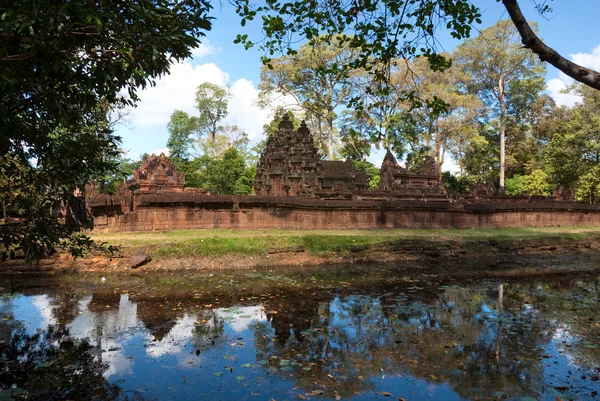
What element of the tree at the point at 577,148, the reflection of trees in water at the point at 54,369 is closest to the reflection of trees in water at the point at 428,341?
the reflection of trees in water at the point at 54,369

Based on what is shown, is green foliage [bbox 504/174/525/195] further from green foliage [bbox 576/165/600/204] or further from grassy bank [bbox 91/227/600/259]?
grassy bank [bbox 91/227/600/259]

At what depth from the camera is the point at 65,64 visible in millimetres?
2920

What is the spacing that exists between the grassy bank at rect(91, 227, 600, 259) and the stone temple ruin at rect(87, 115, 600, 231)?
2.89 feet

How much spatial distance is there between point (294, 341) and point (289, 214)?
10.3m

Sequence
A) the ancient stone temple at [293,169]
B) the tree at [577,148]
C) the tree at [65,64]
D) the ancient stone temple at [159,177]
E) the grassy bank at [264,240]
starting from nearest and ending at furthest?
1. the tree at [65,64]
2. the grassy bank at [264,240]
3. the ancient stone temple at [159,177]
4. the ancient stone temple at [293,169]
5. the tree at [577,148]

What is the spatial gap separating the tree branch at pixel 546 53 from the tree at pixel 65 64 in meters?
3.14

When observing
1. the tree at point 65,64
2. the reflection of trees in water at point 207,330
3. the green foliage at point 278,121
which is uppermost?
the green foliage at point 278,121

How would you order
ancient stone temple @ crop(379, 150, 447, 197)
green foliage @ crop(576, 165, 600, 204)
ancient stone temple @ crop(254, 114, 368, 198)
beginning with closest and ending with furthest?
ancient stone temple @ crop(254, 114, 368, 198)
green foliage @ crop(576, 165, 600, 204)
ancient stone temple @ crop(379, 150, 447, 197)

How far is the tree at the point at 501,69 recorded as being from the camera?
38125mm

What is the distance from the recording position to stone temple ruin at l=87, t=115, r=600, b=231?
1459cm

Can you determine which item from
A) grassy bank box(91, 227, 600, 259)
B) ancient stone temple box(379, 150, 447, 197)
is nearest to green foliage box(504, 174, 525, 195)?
ancient stone temple box(379, 150, 447, 197)

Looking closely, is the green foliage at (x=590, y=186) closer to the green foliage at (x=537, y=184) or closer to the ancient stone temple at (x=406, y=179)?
the green foliage at (x=537, y=184)

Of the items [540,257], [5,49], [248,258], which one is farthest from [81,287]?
[540,257]

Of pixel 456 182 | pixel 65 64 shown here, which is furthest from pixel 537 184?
pixel 65 64
